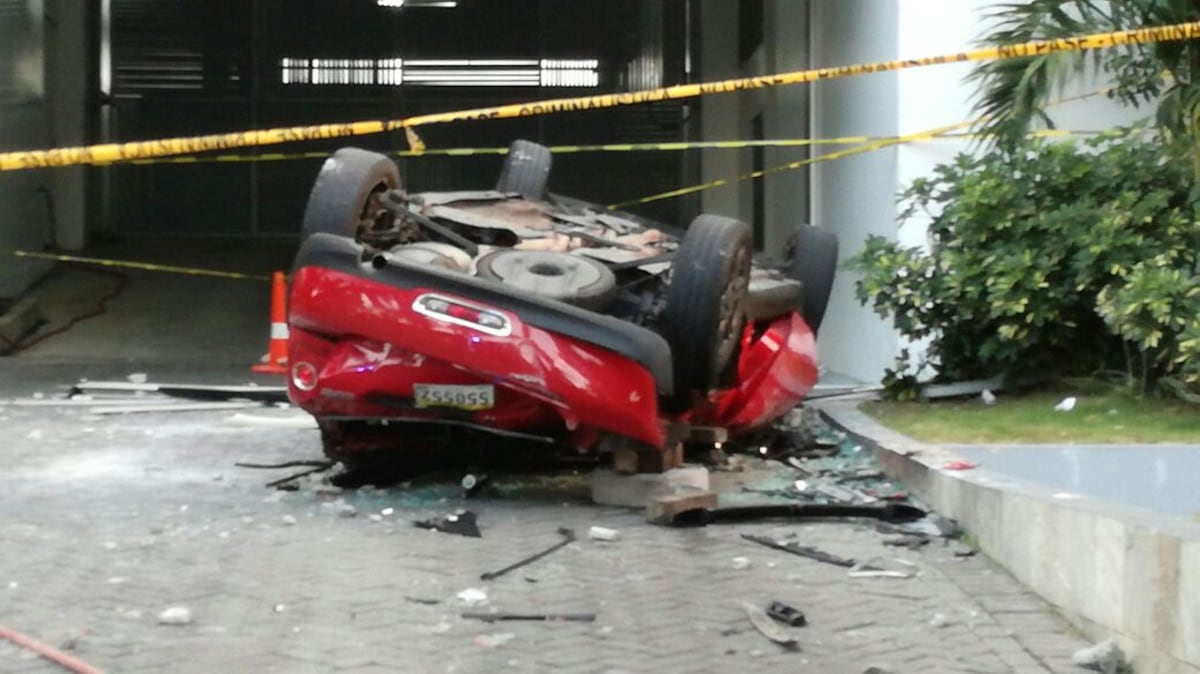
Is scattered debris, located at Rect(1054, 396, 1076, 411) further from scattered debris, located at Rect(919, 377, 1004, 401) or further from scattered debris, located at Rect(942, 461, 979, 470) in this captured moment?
scattered debris, located at Rect(942, 461, 979, 470)

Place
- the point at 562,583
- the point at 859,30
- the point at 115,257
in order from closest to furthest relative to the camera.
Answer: the point at 562,583 < the point at 859,30 < the point at 115,257

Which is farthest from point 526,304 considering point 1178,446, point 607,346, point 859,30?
point 859,30

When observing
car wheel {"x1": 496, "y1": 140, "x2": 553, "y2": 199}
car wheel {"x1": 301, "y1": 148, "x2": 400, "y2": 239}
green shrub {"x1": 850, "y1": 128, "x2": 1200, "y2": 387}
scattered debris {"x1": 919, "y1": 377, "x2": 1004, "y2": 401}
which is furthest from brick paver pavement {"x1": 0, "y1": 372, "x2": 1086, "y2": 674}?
scattered debris {"x1": 919, "y1": 377, "x2": 1004, "y2": 401}

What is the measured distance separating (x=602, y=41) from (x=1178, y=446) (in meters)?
17.4

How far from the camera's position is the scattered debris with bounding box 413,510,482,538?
5703mm

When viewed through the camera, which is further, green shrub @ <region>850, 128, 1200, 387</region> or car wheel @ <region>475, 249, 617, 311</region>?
green shrub @ <region>850, 128, 1200, 387</region>

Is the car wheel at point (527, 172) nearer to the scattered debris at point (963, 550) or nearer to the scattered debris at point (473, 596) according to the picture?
the scattered debris at point (963, 550)

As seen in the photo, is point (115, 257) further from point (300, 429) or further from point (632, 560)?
point (632, 560)

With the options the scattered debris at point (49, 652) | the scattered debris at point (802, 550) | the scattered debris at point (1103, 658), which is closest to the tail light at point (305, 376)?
the scattered debris at point (802, 550)

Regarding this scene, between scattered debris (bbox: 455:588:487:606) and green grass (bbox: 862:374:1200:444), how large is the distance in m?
3.11

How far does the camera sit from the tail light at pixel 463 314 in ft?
19.0

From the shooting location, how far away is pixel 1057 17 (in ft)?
27.9

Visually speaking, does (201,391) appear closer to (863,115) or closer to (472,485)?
(472,485)

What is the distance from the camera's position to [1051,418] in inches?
297
